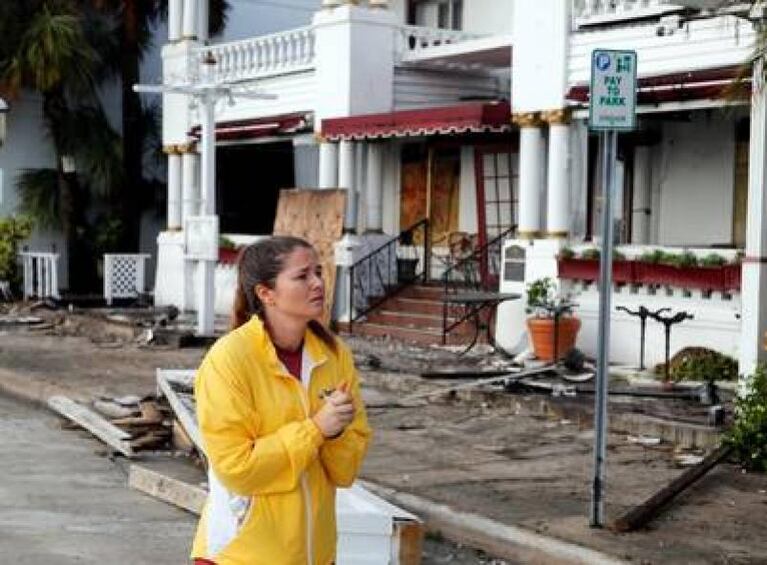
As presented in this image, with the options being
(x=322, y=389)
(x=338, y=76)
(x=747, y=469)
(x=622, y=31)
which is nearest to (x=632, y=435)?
(x=747, y=469)

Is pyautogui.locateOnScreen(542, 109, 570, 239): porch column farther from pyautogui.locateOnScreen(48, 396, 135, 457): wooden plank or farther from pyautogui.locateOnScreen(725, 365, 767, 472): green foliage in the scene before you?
pyautogui.locateOnScreen(725, 365, 767, 472): green foliage

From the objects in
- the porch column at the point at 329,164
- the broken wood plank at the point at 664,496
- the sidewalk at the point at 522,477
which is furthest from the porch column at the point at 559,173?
the broken wood plank at the point at 664,496

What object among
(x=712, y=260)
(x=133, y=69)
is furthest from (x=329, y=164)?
(x=712, y=260)

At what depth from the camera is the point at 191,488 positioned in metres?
8.82

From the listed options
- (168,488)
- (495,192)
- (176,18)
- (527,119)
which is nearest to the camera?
(168,488)

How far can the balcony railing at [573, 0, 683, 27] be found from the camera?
622 inches

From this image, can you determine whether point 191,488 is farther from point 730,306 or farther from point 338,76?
point 338,76

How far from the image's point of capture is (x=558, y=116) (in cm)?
1698

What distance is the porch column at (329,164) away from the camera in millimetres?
21531

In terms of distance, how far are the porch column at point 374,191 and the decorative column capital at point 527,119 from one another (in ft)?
14.1

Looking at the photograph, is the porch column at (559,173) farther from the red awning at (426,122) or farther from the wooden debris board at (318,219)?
the wooden debris board at (318,219)

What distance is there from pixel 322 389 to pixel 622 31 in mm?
13266

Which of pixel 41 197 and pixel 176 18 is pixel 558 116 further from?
pixel 41 197

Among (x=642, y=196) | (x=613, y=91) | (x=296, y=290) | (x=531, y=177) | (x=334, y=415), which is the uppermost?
(x=613, y=91)
